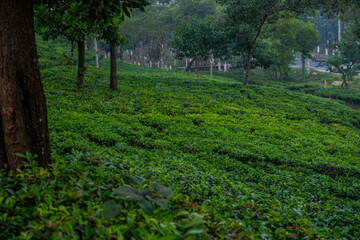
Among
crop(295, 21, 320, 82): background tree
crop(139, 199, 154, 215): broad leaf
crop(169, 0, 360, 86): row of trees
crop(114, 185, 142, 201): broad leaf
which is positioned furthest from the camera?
crop(295, 21, 320, 82): background tree

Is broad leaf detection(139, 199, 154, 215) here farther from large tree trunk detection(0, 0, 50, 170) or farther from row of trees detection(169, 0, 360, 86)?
row of trees detection(169, 0, 360, 86)

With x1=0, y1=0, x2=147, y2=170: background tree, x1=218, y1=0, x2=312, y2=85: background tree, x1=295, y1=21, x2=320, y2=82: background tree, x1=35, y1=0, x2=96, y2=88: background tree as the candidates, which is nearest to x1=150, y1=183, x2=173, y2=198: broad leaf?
x1=0, y1=0, x2=147, y2=170: background tree

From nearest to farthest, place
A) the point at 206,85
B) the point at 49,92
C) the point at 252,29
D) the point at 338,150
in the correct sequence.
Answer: the point at 338,150 → the point at 49,92 → the point at 206,85 → the point at 252,29

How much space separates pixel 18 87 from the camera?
11.7 feet

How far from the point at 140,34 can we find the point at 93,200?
1961 inches

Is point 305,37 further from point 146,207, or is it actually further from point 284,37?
point 146,207

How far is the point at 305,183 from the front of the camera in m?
7.21

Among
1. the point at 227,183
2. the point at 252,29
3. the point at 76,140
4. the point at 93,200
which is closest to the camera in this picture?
the point at 93,200

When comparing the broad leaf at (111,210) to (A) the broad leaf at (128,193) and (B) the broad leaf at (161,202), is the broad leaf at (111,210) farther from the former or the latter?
(B) the broad leaf at (161,202)

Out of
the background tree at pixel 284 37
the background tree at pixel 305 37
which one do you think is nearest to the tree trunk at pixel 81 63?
the background tree at pixel 284 37

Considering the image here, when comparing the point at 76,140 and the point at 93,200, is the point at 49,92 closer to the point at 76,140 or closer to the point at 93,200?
the point at 76,140

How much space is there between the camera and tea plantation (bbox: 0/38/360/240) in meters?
2.71

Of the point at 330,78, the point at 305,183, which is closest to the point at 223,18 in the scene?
the point at 305,183

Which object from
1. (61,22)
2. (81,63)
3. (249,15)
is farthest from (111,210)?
(249,15)
